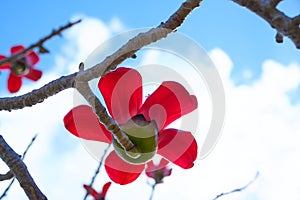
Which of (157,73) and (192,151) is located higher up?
(157,73)

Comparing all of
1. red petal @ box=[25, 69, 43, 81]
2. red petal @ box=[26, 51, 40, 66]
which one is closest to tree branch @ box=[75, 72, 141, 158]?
red petal @ box=[26, 51, 40, 66]

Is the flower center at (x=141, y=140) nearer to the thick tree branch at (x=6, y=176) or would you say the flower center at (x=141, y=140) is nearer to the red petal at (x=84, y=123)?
the red petal at (x=84, y=123)

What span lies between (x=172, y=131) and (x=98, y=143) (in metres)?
0.14

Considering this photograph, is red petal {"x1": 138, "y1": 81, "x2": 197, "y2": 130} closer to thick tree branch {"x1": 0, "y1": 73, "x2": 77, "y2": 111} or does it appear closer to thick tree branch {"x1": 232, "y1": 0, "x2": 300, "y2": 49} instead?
thick tree branch {"x1": 0, "y1": 73, "x2": 77, "y2": 111}

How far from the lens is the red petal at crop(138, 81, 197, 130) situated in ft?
2.50

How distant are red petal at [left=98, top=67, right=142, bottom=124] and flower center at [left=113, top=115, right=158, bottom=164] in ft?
0.08

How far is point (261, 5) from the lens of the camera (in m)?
0.51

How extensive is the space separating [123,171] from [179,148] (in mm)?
102

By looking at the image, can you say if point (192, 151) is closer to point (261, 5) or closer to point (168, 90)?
point (168, 90)

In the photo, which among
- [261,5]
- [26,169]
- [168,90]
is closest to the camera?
[261,5]

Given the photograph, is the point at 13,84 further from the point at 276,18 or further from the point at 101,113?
the point at 276,18

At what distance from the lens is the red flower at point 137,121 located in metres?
0.77

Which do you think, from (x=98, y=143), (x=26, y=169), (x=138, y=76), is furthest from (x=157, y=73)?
(x=26, y=169)

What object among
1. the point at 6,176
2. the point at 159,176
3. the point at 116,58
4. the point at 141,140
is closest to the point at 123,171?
the point at 141,140
